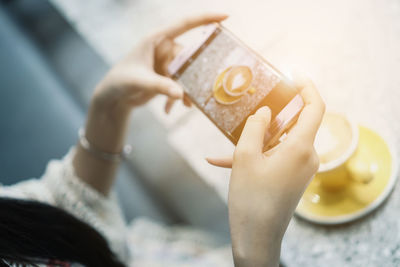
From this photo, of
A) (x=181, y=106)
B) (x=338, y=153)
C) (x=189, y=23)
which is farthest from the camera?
(x=181, y=106)

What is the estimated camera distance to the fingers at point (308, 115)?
1.07ft

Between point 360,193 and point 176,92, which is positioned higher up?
point 176,92

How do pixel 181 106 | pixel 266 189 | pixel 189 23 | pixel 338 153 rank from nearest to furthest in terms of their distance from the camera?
pixel 266 189 → pixel 338 153 → pixel 189 23 → pixel 181 106

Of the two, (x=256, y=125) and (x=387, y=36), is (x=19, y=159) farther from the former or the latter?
(x=387, y=36)

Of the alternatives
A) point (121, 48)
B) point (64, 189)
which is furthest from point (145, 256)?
point (121, 48)

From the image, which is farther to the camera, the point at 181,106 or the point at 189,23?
the point at 181,106

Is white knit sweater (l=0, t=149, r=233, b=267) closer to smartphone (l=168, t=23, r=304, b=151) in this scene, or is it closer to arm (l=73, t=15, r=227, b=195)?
arm (l=73, t=15, r=227, b=195)

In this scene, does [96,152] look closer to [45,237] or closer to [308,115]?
[45,237]

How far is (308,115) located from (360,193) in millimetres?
186

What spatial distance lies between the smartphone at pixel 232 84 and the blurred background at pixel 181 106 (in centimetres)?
17

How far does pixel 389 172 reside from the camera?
0.45 m

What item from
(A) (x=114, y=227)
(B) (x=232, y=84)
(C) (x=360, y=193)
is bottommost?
(C) (x=360, y=193)

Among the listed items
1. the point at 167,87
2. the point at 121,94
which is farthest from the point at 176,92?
the point at 121,94

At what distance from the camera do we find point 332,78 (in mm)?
573
